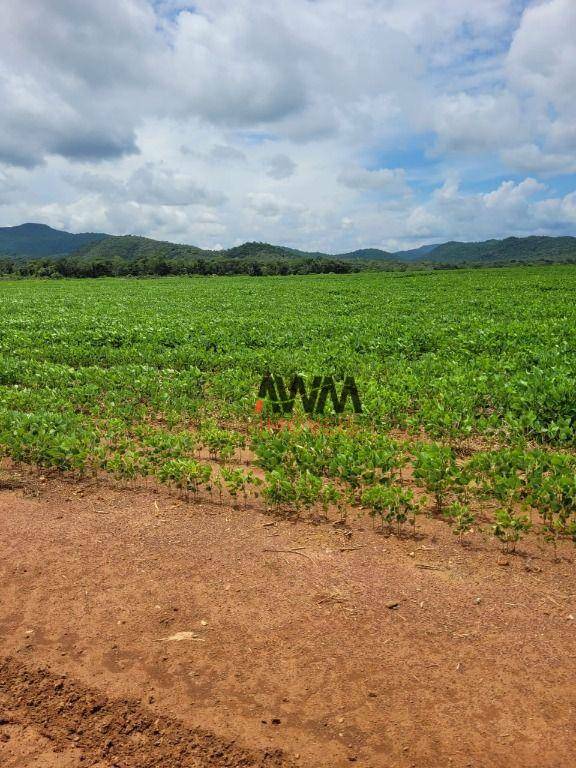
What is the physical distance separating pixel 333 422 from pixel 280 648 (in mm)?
5301

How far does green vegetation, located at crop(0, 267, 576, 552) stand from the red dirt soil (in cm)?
58

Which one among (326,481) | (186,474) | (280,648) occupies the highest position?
(186,474)

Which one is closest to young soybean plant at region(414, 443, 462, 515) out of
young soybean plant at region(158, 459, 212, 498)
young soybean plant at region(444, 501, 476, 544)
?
young soybean plant at region(444, 501, 476, 544)

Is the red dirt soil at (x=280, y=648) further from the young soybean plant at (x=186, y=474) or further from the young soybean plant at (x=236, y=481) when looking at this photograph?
the young soybean plant at (x=186, y=474)

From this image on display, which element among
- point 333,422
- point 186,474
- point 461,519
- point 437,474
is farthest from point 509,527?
point 333,422

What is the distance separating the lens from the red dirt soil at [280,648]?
121 inches

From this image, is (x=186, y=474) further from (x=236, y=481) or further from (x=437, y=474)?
(x=437, y=474)

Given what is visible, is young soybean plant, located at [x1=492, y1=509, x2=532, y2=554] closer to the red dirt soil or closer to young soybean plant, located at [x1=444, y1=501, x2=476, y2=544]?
the red dirt soil

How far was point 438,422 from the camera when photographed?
26.9ft

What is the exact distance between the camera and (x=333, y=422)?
350 inches

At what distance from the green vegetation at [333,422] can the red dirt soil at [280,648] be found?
576mm

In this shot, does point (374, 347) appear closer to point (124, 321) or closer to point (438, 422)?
point (438, 422)

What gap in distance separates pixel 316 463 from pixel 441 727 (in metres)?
3.81

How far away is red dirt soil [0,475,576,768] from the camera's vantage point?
121 inches
